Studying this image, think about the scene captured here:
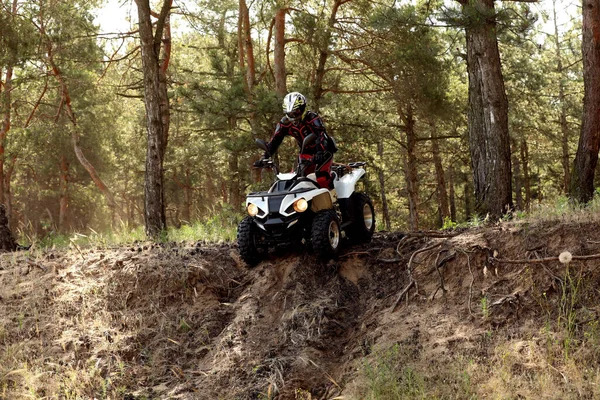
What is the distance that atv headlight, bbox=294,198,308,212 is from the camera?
23.2ft

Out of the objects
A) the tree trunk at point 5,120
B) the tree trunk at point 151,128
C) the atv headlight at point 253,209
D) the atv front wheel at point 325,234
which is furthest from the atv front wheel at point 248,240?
the tree trunk at point 5,120

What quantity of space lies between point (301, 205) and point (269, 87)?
1289 centimetres

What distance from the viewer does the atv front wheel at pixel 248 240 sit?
24.4 feet

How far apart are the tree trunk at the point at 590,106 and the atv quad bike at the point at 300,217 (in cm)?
386

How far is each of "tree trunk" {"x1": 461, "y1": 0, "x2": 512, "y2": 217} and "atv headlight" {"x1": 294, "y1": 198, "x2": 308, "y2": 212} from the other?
3809 millimetres

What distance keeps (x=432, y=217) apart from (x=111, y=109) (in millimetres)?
18426

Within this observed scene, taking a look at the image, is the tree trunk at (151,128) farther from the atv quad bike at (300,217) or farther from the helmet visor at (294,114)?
the helmet visor at (294,114)

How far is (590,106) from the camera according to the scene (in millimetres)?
9625

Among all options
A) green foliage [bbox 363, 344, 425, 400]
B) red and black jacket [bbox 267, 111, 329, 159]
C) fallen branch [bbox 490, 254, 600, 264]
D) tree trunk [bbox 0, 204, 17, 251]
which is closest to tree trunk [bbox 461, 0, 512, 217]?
red and black jacket [bbox 267, 111, 329, 159]

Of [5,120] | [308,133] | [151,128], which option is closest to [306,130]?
[308,133]

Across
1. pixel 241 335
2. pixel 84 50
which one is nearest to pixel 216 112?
pixel 84 50

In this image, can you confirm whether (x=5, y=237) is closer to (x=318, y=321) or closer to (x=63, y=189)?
(x=318, y=321)

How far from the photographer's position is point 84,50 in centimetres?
1738

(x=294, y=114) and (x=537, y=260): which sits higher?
(x=294, y=114)
